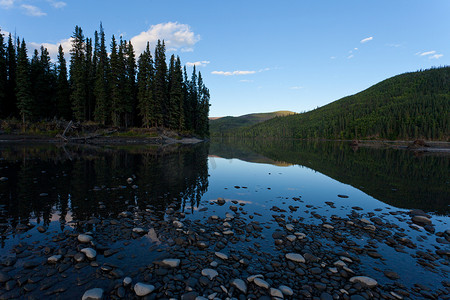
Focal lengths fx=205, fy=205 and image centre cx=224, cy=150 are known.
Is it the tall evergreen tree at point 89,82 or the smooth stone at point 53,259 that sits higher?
the tall evergreen tree at point 89,82

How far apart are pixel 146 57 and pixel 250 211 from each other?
2497 inches

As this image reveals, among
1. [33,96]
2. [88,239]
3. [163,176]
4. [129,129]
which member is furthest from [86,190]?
[33,96]

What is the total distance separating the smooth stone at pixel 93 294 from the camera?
14.7ft

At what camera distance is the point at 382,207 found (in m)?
12.5

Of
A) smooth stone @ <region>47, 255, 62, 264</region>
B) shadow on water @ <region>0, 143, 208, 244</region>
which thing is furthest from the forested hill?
smooth stone @ <region>47, 255, 62, 264</region>

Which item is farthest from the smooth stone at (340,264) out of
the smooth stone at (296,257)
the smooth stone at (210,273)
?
the smooth stone at (210,273)

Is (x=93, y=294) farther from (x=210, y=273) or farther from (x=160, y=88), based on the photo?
(x=160, y=88)

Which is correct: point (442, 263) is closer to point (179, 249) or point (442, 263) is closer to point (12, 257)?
point (179, 249)

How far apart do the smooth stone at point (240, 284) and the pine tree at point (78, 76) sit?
213 ft

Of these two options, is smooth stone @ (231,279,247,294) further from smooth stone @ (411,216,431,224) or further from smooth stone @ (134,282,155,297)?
smooth stone @ (411,216,431,224)

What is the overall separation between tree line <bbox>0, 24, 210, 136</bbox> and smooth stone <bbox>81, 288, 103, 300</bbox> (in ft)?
188

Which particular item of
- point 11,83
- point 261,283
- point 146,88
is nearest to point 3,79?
point 11,83

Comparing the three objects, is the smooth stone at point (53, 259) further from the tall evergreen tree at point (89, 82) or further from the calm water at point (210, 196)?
the tall evergreen tree at point (89, 82)

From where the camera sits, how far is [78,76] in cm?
5506
